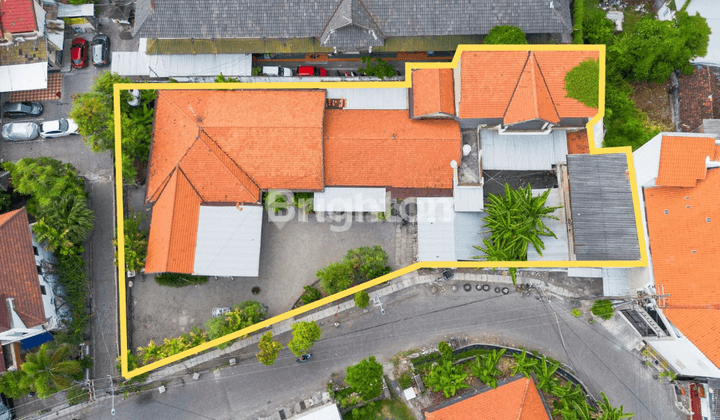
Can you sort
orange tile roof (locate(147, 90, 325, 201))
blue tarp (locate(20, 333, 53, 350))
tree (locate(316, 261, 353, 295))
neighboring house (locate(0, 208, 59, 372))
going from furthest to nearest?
orange tile roof (locate(147, 90, 325, 201)) < blue tarp (locate(20, 333, 53, 350)) < tree (locate(316, 261, 353, 295)) < neighboring house (locate(0, 208, 59, 372))

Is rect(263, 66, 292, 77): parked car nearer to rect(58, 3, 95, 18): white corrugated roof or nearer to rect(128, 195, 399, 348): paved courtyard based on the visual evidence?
rect(128, 195, 399, 348): paved courtyard

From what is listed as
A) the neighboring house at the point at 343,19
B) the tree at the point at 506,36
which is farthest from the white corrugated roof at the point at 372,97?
the tree at the point at 506,36

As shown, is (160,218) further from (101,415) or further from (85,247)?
(101,415)

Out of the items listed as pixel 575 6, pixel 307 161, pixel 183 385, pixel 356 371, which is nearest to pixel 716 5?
pixel 575 6

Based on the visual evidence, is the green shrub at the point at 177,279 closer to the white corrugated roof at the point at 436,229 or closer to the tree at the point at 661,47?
the white corrugated roof at the point at 436,229

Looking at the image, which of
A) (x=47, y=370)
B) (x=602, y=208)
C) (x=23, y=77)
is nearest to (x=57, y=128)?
(x=23, y=77)

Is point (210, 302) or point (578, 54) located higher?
point (578, 54)

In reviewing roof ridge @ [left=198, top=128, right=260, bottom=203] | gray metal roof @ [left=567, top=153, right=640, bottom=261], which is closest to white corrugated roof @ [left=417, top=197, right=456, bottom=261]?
gray metal roof @ [left=567, top=153, right=640, bottom=261]
